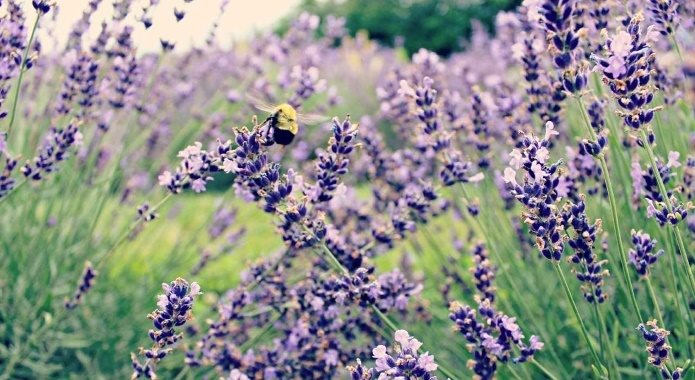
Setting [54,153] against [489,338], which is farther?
[54,153]

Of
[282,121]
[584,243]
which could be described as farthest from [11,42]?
[584,243]

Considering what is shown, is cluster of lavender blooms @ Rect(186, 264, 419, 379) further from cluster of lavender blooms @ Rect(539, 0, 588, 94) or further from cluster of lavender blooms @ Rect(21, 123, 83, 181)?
cluster of lavender blooms @ Rect(539, 0, 588, 94)

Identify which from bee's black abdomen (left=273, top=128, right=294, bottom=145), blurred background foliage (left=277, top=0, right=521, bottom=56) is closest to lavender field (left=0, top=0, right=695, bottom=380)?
bee's black abdomen (left=273, top=128, right=294, bottom=145)

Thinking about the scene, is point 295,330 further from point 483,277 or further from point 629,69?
point 629,69

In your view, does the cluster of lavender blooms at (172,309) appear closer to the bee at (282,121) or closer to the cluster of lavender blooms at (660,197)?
the bee at (282,121)

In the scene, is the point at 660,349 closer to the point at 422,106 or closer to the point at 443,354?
the point at 422,106

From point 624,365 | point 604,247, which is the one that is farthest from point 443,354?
point 604,247
